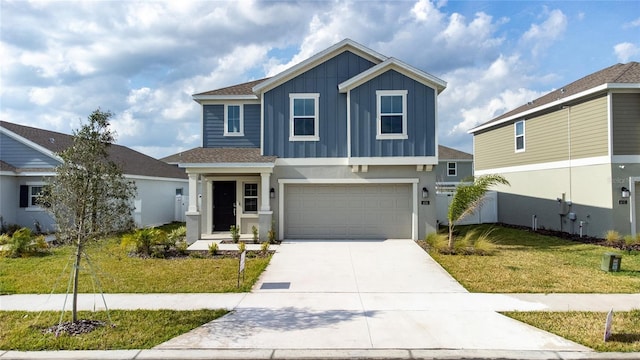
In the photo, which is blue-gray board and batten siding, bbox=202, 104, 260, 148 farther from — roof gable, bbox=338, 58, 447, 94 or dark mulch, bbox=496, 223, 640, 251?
dark mulch, bbox=496, 223, 640, 251

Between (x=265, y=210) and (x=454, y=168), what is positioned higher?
(x=454, y=168)

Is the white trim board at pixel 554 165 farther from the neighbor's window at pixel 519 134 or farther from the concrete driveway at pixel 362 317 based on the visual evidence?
the concrete driveway at pixel 362 317

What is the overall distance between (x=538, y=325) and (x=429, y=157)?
934cm

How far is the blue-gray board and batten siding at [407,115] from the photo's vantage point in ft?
50.2

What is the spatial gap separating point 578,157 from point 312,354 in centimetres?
1529

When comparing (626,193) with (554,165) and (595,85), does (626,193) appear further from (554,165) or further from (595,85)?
(595,85)

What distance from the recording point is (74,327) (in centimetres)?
633

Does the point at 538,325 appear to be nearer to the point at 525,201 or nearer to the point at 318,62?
the point at 318,62

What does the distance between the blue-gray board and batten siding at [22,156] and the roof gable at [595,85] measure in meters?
21.7

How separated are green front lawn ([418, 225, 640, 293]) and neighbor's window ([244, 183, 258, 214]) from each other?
653cm

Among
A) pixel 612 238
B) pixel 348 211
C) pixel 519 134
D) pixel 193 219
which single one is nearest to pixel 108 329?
pixel 193 219

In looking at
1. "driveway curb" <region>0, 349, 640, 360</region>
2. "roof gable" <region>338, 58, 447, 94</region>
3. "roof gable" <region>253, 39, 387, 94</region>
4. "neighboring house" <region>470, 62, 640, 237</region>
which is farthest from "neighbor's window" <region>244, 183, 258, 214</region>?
"neighboring house" <region>470, 62, 640, 237</region>

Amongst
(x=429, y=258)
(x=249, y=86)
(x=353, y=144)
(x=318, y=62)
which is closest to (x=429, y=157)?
(x=353, y=144)

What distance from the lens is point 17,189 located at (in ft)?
60.8
